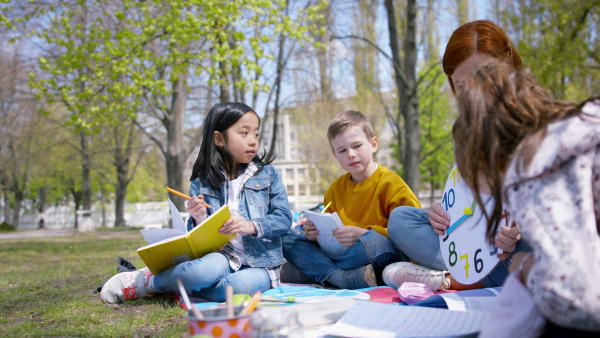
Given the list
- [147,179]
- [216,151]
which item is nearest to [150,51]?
[216,151]

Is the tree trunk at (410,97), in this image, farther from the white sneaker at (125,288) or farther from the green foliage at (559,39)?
the white sneaker at (125,288)

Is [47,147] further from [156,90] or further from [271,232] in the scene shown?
[271,232]

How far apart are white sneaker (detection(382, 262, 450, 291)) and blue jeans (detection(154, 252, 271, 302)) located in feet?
2.44

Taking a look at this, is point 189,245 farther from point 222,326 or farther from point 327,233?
point 222,326

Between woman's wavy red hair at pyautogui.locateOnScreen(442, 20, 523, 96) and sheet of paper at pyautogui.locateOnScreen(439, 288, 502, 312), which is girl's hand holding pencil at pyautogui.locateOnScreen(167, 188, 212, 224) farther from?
woman's wavy red hair at pyautogui.locateOnScreen(442, 20, 523, 96)

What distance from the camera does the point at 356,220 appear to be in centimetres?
335

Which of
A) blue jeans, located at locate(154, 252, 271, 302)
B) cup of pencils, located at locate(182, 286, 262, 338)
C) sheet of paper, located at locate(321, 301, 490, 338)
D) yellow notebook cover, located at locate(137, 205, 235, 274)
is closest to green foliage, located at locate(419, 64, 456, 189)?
blue jeans, located at locate(154, 252, 271, 302)

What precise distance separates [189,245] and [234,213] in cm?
44

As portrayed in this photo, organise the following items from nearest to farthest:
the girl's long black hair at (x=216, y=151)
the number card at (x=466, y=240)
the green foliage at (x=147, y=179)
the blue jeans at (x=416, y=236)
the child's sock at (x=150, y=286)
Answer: the number card at (x=466, y=240) → the blue jeans at (x=416, y=236) → the child's sock at (x=150, y=286) → the girl's long black hair at (x=216, y=151) → the green foliage at (x=147, y=179)

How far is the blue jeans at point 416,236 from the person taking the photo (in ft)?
9.15

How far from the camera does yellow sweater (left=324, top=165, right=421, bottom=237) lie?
3199mm

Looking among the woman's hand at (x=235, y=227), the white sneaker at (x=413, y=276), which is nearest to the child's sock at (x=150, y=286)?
the woman's hand at (x=235, y=227)

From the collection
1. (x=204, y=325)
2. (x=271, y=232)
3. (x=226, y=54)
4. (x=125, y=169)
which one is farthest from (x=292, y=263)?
(x=125, y=169)

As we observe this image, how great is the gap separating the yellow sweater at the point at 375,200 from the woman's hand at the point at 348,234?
0.17 meters
